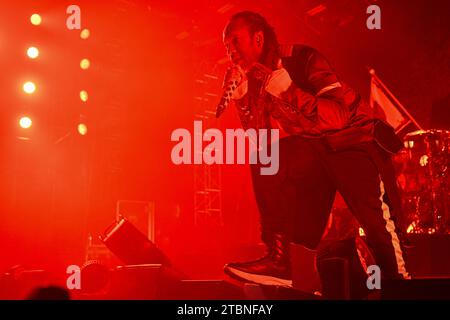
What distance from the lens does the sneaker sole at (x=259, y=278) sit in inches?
191

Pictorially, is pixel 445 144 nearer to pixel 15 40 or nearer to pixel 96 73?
pixel 96 73

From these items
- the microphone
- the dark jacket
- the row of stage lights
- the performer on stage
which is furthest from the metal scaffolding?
the row of stage lights

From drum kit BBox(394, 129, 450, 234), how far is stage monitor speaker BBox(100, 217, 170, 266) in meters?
2.62

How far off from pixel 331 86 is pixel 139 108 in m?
2.61

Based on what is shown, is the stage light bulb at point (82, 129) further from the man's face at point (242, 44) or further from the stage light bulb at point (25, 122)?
the man's face at point (242, 44)

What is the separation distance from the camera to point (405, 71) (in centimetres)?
540

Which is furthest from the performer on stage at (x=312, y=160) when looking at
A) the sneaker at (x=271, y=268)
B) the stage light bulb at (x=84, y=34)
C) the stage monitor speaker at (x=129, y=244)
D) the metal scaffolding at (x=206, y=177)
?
the stage light bulb at (x=84, y=34)

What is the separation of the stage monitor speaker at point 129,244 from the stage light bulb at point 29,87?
5.93 ft

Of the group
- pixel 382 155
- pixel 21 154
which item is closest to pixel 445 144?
pixel 382 155

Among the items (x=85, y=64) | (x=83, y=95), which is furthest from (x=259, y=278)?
(x=85, y=64)

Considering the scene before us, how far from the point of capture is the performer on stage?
→ 16.0ft

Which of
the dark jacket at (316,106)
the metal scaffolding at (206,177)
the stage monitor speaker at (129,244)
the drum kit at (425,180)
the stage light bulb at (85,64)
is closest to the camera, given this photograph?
the drum kit at (425,180)
